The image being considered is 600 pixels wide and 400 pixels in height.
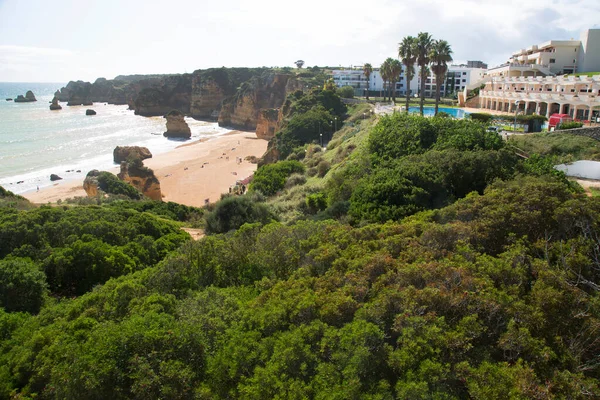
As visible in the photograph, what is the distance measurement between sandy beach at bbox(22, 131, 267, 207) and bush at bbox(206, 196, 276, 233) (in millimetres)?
16046

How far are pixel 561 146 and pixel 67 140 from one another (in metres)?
66.8

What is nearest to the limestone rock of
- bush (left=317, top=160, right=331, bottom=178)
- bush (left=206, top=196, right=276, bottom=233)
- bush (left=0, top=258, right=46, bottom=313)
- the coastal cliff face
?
bush (left=206, top=196, right=276, bottom=233)

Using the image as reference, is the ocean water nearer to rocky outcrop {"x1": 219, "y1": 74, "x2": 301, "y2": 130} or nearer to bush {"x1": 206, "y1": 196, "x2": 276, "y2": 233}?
rocky outcrop {"x1": 219, "y1": 74, "x2": 301, "y2": 130}

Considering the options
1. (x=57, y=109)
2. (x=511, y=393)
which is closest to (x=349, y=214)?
(x=511, y=393)

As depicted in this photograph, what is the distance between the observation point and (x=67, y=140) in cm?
6588

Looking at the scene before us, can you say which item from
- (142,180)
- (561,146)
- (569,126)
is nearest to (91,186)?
(142,180)

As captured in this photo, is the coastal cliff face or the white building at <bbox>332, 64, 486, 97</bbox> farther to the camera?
the coastal cliff face

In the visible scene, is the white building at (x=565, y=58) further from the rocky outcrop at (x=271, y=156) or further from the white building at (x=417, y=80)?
the rocky outcrop at (x=271, y=156)

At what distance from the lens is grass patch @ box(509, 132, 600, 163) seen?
72.0ft

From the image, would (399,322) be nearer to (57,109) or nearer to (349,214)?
(349,214)

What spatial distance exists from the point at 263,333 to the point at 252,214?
47.1 ft

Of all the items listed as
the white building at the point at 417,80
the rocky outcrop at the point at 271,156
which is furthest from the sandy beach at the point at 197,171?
the white building at the point at 417,80

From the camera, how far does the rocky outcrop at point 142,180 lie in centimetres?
3928

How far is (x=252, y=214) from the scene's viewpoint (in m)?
21.9
